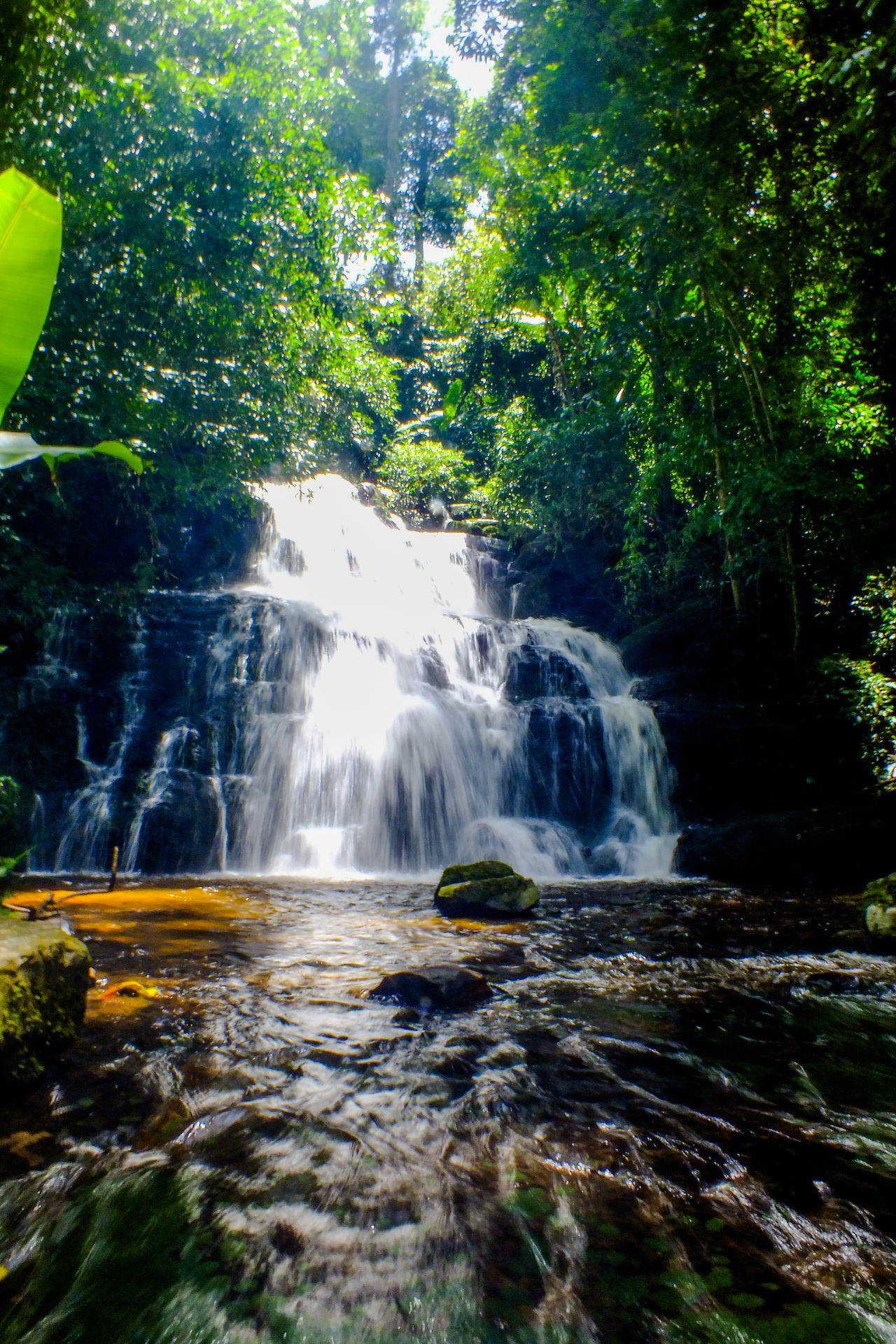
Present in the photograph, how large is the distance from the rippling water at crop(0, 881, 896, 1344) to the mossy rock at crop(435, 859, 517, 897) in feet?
8.07

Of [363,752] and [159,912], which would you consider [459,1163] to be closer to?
[159,912]

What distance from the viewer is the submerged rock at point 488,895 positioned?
7504 millimetres

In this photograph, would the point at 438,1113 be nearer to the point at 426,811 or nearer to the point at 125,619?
the point at 426,811

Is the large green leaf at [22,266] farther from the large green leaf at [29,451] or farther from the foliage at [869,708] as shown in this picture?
the foliage at [869,708]

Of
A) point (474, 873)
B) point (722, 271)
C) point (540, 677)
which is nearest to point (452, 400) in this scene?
point (540, 677)

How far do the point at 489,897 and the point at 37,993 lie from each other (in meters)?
4.93

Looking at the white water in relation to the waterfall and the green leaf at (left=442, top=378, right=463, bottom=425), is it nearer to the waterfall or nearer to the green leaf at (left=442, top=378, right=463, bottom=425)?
the waterfall

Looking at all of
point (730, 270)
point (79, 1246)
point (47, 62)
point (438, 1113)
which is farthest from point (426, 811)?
point (47, 62)

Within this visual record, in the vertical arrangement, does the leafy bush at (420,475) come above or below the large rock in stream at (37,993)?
above

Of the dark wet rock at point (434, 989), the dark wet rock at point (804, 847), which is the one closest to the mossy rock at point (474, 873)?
the dark wet rock at point (434, 989)

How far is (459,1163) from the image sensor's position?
9.34 ft

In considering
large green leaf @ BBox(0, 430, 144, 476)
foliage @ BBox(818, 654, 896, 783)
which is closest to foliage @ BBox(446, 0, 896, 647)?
foliage @ BBox(818, 654, 896, 783)

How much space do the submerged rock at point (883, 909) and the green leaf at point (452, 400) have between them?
2516 cm

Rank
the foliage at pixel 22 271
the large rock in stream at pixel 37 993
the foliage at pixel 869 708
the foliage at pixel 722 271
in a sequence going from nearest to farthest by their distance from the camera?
the foliage at pixel 22 271 < the large rock in stream at pixel 37 993 < the foliage at pixel 722 271 < the foliage at pixel 869 708
